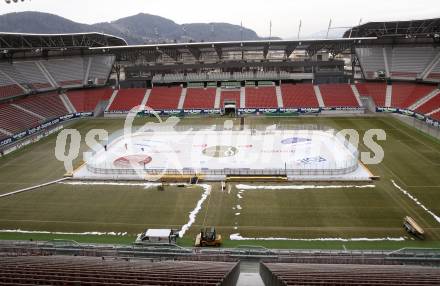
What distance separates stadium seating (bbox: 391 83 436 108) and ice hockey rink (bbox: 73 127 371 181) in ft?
72.0

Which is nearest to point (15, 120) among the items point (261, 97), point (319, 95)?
point (261, 97)

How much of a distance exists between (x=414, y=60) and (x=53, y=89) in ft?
218

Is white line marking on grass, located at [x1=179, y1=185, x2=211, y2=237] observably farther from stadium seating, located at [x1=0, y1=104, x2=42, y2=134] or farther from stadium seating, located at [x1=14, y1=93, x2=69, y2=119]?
stadium seating, located at [x1=14, y1=93, x2=69, y2=119]

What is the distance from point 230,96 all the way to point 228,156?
32432mm

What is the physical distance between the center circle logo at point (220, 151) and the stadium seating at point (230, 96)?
25.5 metres

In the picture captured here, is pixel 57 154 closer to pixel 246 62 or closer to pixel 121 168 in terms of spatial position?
pixel 121 168

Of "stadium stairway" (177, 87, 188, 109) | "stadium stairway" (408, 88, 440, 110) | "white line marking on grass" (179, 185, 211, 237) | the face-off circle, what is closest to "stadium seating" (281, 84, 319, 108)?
"stadium stairway" (408, 88, 440, 110)

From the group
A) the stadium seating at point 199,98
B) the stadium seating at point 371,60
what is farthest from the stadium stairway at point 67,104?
the stadium seating at point 371,60

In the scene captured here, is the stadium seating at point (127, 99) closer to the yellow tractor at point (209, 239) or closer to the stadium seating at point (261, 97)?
the stadium seating at point (261, 97)

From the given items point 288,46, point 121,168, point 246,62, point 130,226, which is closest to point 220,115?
point 246,62

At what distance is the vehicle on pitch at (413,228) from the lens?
22344 millimetres

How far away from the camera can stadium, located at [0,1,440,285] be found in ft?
59.7

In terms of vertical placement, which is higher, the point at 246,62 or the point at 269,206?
the point at 246,62

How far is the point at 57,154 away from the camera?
140 ft
